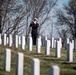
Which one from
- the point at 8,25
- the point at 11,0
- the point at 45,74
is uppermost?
the point at 11,0

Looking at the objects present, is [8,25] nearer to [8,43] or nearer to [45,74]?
[8,43]

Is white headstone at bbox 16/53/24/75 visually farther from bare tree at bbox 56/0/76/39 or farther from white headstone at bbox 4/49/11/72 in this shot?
bare tree at bbox 56/0/76/39

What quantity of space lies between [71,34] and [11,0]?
1712cm

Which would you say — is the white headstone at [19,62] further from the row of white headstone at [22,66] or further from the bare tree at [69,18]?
the bare tree at [69,18]

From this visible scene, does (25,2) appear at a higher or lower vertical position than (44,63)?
higher

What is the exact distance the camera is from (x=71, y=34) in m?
57.0

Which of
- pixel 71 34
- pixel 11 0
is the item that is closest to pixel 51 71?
pixel 11 0

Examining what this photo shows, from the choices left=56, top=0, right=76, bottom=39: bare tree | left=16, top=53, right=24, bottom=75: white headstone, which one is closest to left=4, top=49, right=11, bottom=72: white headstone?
left=16, top=53, right=24, bottom=75: white headstone

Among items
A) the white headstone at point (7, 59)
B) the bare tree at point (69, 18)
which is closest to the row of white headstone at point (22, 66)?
the white headstone at point (7, 59)

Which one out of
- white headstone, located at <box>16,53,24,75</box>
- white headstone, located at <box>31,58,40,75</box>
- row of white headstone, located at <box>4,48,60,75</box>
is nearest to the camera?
row of white headstone, located at <box>4,48,60,75</box>

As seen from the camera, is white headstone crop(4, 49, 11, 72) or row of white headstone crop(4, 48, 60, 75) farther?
white headstone crop(4, 49, 11, 72)

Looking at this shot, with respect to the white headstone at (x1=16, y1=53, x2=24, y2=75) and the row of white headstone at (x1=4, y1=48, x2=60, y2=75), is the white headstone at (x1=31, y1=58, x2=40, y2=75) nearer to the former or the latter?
the row of white headstone at (x1=4, y1=48, x2=60, y2=75)

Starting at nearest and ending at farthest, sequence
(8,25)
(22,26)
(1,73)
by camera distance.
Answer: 1. (1,73)
2. (8,25)
3. (22,26)

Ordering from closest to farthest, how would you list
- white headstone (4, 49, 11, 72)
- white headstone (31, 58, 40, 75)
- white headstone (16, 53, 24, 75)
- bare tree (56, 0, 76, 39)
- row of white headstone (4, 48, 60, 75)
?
1. row of white headstone (4, 48, 60, 75)
2. white headstone (31, 58, 40, 75)
3. white headstone (16, 53, 24, 75)
4. white headstone (4, 49, 11, 72)
5. bare tree (56, 0, 76, 39)
